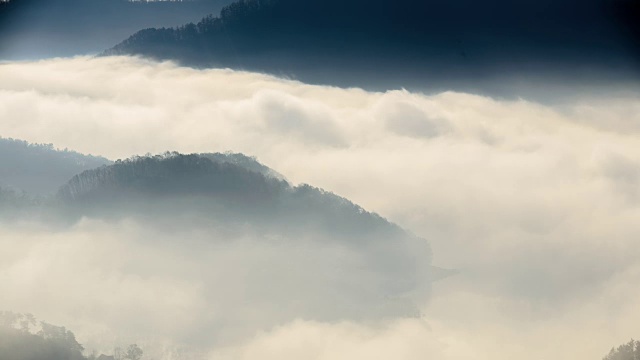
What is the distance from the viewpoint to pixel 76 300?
3290 inches

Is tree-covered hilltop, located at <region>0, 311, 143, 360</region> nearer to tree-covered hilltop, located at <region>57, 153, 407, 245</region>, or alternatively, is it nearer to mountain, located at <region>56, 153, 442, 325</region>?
mountain, located at <region>56, 153, 442, 325</region>

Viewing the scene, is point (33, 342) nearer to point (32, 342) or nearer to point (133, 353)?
point (32, 342)

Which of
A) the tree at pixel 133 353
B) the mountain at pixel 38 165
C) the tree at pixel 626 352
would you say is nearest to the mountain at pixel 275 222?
the mountain at pixel 38 165

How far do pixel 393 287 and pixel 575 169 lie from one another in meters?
38.3

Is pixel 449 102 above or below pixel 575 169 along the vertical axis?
above

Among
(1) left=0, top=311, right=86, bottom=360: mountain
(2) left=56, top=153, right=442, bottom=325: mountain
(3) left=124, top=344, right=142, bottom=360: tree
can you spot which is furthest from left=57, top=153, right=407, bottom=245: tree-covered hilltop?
(1) left=0, top=311, right=86, bottom=360: mountain

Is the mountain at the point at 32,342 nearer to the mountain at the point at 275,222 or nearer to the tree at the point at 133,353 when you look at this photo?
the tree at the point at 133,353

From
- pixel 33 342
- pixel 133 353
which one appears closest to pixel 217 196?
pixel 133 353

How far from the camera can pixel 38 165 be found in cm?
10606

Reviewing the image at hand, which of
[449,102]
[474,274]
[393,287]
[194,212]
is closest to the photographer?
[449,102]

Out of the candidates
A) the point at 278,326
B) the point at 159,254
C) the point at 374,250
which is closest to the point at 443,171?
the point at 374,250

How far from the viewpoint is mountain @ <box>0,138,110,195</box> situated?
10181cm

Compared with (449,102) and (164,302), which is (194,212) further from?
(449,102)

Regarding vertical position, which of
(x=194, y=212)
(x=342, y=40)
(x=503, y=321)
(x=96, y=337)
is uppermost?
(x=342, y=40)
